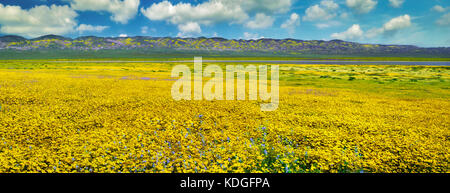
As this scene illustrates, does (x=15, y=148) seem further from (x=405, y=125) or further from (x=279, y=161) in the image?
(x=405, y=125)

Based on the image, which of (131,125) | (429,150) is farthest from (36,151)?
(429,150)

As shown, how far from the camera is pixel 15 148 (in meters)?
7.27

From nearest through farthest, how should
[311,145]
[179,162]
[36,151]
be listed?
[179,162] < [36,151] < [311,145]

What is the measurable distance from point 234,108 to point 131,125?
6.27 m

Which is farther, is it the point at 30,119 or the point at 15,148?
the point at 30,119

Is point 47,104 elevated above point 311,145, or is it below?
above
